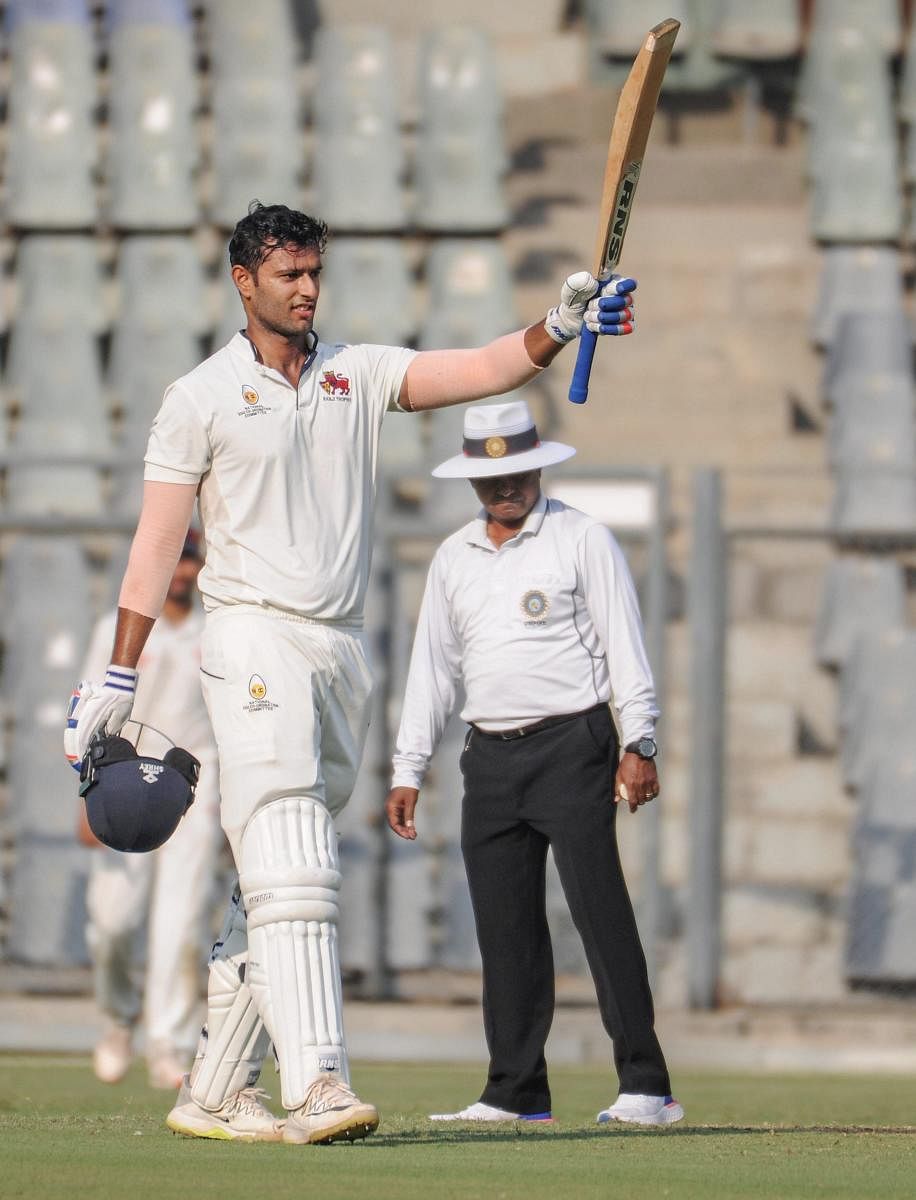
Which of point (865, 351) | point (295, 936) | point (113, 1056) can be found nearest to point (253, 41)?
point (865, 351)

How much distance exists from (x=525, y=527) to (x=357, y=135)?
383 inches

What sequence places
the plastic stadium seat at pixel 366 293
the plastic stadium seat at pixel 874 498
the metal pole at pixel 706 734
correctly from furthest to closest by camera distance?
1. the plastic stadium seat at pixel 366 293
2. the plastic stadium seat at pixel 874 498
3. the metal pole at pixel 706 734

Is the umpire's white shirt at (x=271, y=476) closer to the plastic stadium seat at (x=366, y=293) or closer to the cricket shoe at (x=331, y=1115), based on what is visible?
the cricket shoe at (x=331, y=1115)

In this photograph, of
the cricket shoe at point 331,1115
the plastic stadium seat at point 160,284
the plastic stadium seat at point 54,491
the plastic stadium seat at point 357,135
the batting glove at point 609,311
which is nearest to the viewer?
the cricket shoe at point 331,1115

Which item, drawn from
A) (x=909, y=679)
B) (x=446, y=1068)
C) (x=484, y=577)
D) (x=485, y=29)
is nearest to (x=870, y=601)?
(x=909, y=679)

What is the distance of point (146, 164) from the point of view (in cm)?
1516

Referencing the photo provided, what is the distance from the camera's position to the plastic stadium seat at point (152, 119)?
14.9m

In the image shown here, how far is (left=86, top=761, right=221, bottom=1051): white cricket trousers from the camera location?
8039 mm

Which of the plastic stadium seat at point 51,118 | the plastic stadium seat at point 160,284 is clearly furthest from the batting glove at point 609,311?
the plastic stadium seat at point 51,118

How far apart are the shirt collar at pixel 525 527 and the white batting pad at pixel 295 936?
1443 mm

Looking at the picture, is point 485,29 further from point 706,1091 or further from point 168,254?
point 706,1091

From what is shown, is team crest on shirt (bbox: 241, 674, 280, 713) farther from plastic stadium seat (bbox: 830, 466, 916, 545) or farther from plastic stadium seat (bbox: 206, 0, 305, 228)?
plastic stadium seat (bbox: 206, 0, 305, 228)

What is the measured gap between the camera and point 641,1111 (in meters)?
5.81

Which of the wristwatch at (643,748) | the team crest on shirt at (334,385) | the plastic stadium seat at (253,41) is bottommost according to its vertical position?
the wristwatch at (643,748)
